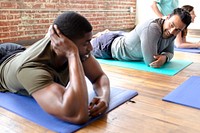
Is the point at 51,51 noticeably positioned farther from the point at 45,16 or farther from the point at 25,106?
the point at 45,16

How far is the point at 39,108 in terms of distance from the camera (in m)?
1.36

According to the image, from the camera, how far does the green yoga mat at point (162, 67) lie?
2.29 metres

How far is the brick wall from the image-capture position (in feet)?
11.3

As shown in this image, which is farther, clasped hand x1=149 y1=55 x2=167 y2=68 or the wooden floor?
clasped hand x1=149 y1=55 x2=167 y2=68

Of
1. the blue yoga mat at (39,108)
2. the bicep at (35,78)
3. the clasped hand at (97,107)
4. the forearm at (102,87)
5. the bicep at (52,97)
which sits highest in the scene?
the bicep at (35,78)

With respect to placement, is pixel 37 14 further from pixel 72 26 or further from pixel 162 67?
pixel 72 26

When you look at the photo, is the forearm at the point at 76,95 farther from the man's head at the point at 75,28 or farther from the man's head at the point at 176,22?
the man's head at the point at 176,22

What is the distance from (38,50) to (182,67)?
1.62 metres

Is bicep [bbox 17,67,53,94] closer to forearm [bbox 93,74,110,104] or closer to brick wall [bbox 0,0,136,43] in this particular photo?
forearm [bbox 93,74,110,104]

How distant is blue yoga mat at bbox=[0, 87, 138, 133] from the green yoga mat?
710 millimetres

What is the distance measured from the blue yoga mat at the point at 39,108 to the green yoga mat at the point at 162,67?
710 mm

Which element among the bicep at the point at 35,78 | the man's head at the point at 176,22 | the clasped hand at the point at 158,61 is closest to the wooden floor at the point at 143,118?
the bicep at the point at 35,78

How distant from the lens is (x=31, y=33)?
3.78m

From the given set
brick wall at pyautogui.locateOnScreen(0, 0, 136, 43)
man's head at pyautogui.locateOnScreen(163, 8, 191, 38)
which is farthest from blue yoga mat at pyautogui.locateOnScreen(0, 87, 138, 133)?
brick wall at pyautogui.locateOnScreen(0, 0, 136, 43)
